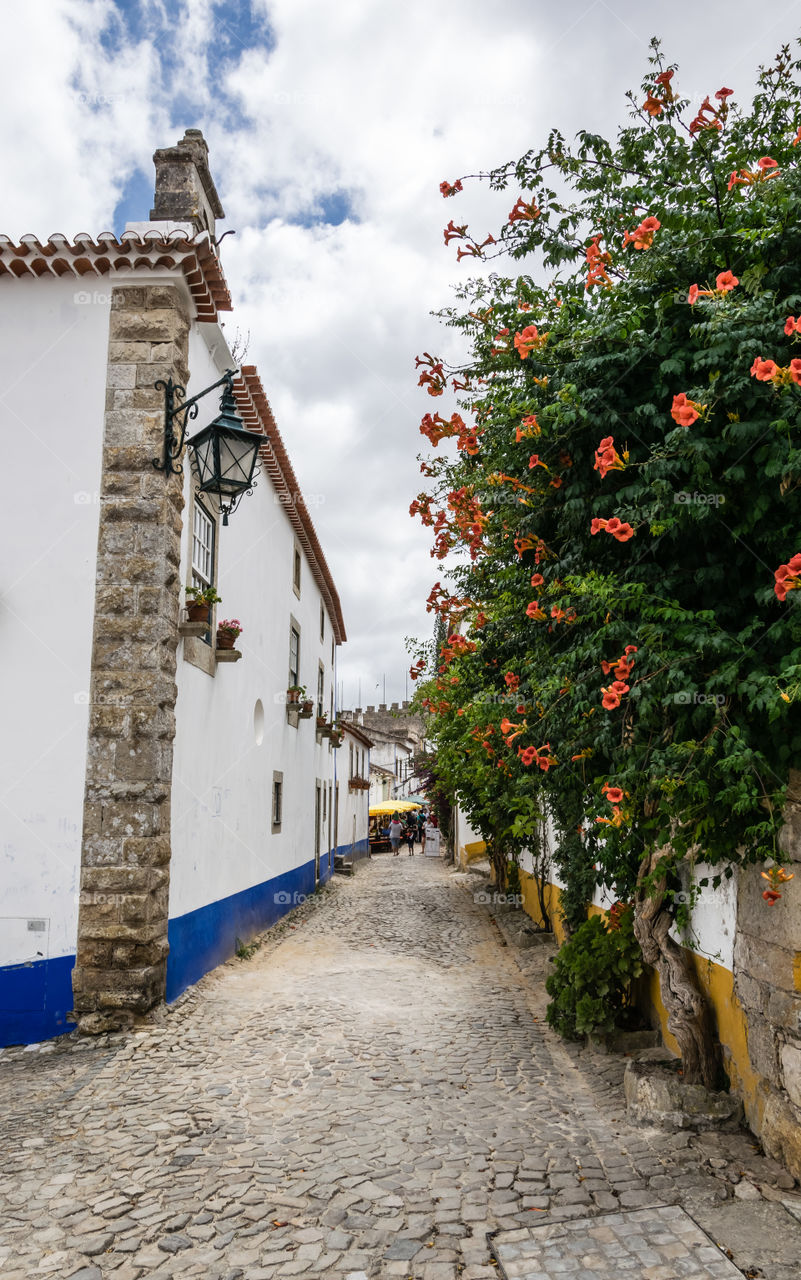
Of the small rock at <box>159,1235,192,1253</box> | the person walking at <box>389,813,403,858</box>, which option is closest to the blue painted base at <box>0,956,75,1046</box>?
the small rock at <box>159,1235,192,1253</box>

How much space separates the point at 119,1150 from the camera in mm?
4387

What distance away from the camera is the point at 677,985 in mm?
4711

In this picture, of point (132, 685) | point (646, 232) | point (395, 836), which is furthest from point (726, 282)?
point (395, 836)

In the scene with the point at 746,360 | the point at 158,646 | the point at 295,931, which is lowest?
the point at 295,931

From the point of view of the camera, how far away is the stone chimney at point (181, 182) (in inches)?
340

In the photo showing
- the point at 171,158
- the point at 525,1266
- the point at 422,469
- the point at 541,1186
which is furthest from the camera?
the point at 171,158

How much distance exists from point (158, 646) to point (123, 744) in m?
0.79

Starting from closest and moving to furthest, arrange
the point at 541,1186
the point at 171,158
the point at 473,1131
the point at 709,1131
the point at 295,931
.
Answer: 1. the point at 541,1186
2. the point at 709,1131
3. the point at 473,1131
4. the point at 171,158
5. the point at 295,931

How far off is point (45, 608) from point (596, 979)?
494cm

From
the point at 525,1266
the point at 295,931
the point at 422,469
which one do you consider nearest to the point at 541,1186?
the point at 525,1266

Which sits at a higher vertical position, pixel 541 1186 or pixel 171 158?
pixel 171 158

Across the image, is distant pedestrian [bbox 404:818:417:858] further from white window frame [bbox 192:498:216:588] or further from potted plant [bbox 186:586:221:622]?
potted plant [bbox 186:586:221:622]

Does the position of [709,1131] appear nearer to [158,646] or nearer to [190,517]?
[158,646]

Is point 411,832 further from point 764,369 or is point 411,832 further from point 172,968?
point 764,369
